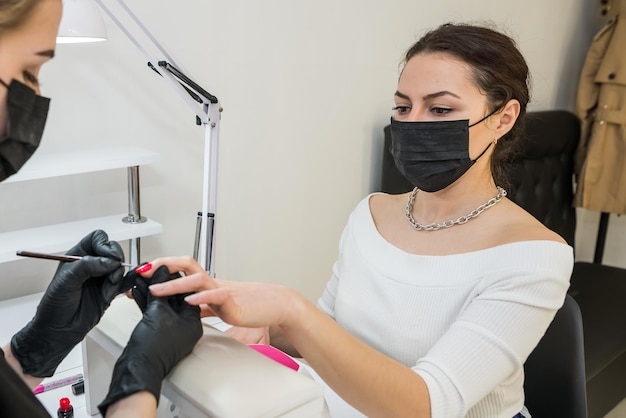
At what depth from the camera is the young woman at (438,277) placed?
3.22ft

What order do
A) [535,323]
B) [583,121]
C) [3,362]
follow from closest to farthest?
[3,362], [535,323], [583,121]

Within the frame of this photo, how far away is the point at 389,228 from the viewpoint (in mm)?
1384

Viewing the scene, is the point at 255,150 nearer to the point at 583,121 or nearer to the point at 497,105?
the point at 497,105

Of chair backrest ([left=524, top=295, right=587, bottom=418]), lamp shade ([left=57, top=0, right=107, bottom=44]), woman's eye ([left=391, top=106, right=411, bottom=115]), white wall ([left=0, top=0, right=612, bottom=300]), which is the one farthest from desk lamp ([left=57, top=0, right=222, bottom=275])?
chair backrest ([left=524, top=295, right=587, bottom=418])

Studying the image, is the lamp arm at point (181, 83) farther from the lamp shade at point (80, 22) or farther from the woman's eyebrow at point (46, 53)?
the woman's eyebrow at point (46, 53)

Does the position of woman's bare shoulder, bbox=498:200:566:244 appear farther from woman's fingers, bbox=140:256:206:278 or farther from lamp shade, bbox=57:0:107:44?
lamp shade, bbox=57:0:107:44

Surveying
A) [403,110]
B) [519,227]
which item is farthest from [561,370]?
[403,110]

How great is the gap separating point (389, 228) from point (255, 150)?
0.76m

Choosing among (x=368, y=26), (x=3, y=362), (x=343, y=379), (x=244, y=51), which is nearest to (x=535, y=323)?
(x=343, y=379)

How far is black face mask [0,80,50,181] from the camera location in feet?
2.41

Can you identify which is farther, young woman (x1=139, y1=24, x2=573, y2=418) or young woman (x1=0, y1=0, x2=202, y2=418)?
young woman (x1=139, y1=24, x2=573, y2=418)

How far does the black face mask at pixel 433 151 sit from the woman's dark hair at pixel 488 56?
0.20 ft

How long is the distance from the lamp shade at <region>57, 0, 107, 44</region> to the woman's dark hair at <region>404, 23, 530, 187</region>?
26.4 inches

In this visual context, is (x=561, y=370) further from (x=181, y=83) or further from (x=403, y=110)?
(x=181, y=83)
